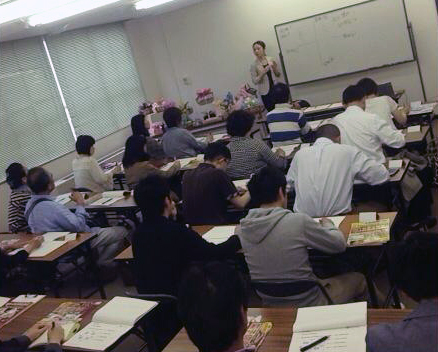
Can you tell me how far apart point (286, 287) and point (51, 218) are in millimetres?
2677

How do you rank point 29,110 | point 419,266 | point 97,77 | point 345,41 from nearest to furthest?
point 419,266 → point 29,110 → point 345,41 → point 97,77

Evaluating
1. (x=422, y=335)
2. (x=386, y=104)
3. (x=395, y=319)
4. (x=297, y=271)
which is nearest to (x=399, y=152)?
(x=386, y=104)

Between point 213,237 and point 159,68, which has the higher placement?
point 159,68

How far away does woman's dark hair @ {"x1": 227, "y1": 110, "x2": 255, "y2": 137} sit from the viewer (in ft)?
15.7

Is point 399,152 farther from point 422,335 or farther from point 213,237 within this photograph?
point 422,335

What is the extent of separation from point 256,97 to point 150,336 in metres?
6.25

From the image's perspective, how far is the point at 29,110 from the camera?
7066 millimetres

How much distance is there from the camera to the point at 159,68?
9805mm

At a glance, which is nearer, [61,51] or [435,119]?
[435,119]

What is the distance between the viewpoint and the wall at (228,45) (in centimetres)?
782

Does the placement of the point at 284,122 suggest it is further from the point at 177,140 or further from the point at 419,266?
the point at 419,266

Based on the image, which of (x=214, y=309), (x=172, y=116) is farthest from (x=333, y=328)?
(x=172, y=116)

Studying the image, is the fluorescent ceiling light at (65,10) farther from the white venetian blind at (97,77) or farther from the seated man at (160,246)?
the seated man at (160,246)

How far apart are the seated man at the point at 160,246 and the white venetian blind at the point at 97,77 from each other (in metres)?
5.20
